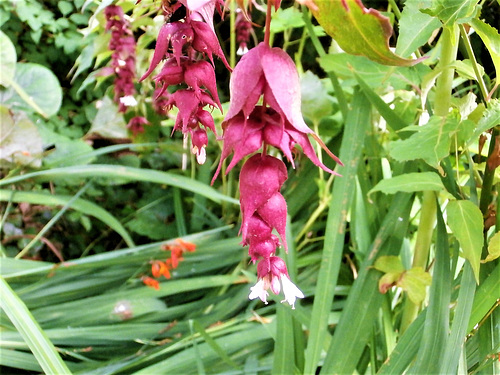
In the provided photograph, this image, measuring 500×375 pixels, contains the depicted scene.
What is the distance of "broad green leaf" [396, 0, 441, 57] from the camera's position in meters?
0.41

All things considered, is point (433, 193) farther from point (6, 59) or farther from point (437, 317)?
point (6, 59)

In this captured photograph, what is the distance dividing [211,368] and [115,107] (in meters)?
0.75

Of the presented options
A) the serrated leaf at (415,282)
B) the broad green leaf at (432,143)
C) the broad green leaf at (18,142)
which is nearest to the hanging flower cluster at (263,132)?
the broad green leaf at (432,143)

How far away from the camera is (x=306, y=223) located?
105 cm

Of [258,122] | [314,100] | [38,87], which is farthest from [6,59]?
[258,122]

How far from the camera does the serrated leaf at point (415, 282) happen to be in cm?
59

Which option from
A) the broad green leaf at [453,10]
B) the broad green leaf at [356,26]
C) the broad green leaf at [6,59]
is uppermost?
the broad green leaf at [356,26]

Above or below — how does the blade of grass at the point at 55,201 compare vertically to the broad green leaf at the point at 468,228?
below

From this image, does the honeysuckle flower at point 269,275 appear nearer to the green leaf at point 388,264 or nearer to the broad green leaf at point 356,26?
the broad green leaf at point 356,26

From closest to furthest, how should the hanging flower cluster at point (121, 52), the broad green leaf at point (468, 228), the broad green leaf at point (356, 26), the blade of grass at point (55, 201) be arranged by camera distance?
the broad green leaf at point (356, 26) → the broad green leaf at point (468, 228) → the hanging flower cluster at point (121, 52) → the blade of grass at point (55, 201)

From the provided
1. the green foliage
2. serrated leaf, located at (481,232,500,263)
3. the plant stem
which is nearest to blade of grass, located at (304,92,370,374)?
the green foliage

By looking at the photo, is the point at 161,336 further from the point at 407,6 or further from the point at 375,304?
the point at 407,6

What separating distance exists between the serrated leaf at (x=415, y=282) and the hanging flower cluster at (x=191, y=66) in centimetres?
40

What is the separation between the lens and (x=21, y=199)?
1.02 m
